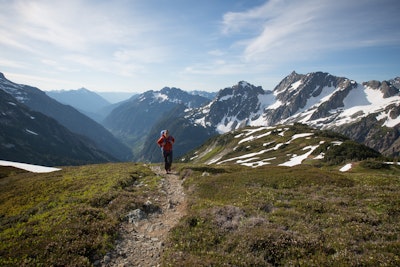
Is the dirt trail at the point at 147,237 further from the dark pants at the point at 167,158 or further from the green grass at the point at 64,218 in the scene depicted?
the dark pants at the point at 167,158

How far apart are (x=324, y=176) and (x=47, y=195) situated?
27.5 metres

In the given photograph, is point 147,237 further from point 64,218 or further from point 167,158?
point 167,158

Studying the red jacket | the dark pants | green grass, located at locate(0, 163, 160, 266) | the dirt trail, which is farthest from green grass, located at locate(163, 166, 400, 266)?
the dark pants

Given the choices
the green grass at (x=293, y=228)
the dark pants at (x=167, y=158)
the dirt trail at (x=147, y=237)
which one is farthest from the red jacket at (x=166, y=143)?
the green grass at (x=293, y=228)

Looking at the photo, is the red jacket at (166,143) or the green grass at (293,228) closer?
the green grass at (293,228)

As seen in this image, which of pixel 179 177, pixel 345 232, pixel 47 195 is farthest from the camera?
pixel 179 177

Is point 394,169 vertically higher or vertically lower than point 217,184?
lower

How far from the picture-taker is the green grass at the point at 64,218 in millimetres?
12133

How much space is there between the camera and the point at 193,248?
42.3 feet

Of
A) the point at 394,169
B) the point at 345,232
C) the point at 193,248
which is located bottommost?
the point at 394,169

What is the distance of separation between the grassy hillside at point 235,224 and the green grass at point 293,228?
0.16 feet

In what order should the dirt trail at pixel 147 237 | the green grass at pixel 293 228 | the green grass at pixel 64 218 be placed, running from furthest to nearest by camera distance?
the dirt trail at pixel 147 237 → the green grass at pixel 64 218 → the green grass at pixel 293 228

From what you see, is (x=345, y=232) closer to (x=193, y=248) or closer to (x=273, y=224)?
(x=273, y=224)

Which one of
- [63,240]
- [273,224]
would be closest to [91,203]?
[63,240]
